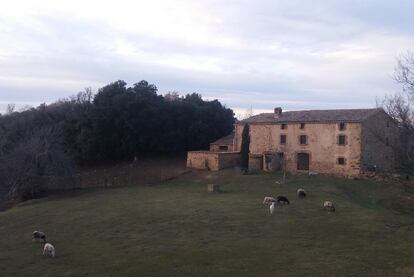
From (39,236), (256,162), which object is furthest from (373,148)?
(39,236)

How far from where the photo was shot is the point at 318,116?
57594 millimetres

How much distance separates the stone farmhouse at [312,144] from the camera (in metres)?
53.9

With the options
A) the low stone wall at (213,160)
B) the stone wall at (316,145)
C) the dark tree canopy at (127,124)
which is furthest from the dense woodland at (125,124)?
the stone wall at (316,145)

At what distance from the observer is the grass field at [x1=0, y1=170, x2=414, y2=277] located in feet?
72.6

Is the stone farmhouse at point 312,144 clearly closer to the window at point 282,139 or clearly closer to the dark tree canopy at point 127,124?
the window at point 282,139

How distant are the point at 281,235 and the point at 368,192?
832 inches

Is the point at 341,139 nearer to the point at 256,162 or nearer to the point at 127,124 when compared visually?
the point at 256,162

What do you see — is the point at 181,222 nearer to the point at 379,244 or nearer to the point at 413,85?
the point at 379,244

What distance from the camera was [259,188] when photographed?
47688mm

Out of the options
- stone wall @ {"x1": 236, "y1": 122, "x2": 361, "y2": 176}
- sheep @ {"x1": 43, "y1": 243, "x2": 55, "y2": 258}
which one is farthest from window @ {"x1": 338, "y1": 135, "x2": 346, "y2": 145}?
sheep @ {"x1": 43, "y1": 243, "x2": 55, "y2": 258}

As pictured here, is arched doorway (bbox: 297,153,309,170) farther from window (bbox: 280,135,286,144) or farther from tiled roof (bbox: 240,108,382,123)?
tiled roof (bbox: 240,108,382,123)

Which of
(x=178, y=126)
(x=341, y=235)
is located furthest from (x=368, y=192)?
(x=178, y=126)

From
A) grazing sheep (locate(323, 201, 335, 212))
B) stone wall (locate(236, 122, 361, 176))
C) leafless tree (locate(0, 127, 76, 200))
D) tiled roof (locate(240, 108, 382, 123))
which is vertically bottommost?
grazing sheep (locate(323, 201, 335, 212))

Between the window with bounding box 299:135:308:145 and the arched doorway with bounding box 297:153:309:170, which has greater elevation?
the window with bounding box 299:135:308:145
